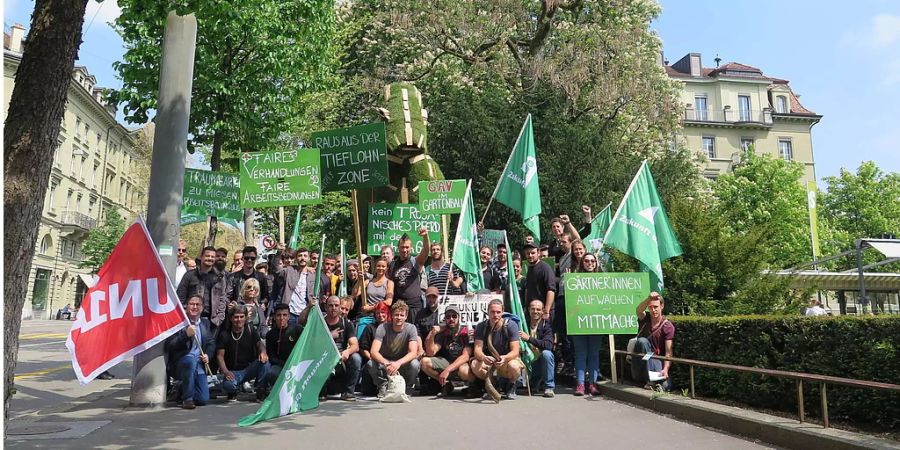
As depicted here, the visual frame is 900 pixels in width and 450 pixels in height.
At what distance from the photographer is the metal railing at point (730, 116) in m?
62.4

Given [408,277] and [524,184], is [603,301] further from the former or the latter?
[524,184]

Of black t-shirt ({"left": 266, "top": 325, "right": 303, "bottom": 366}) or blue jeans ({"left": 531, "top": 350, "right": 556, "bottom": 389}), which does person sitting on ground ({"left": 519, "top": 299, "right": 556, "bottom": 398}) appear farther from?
black t-shirt ({"left": 266, "top": 325, "right": 303, "bottom": 366})

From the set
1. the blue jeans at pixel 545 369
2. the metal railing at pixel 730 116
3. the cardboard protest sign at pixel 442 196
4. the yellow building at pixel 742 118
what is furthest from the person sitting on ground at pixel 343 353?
the metal railing at pixel 730 116

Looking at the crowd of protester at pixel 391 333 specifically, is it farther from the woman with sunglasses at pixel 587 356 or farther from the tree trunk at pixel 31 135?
the tree trunk at pixel 31 135

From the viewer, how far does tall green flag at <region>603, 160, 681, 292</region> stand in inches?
387

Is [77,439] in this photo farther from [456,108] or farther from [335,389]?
[456,108]

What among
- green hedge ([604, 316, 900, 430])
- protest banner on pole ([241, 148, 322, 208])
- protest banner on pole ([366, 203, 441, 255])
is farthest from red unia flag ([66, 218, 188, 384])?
protest banner on pole ([366, 203, 441, 255])

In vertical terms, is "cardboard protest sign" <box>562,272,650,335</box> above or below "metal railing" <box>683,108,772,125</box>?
below

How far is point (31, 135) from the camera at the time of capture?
4.61 meters

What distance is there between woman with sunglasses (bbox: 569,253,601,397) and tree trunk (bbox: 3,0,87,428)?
21.6 ft

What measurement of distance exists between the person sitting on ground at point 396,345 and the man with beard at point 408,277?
79cm

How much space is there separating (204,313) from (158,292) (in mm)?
2867

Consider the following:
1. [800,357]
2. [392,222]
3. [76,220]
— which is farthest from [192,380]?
[76,220]

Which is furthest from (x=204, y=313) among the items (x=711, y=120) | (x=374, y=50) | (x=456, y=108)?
(x=711, y=120)
